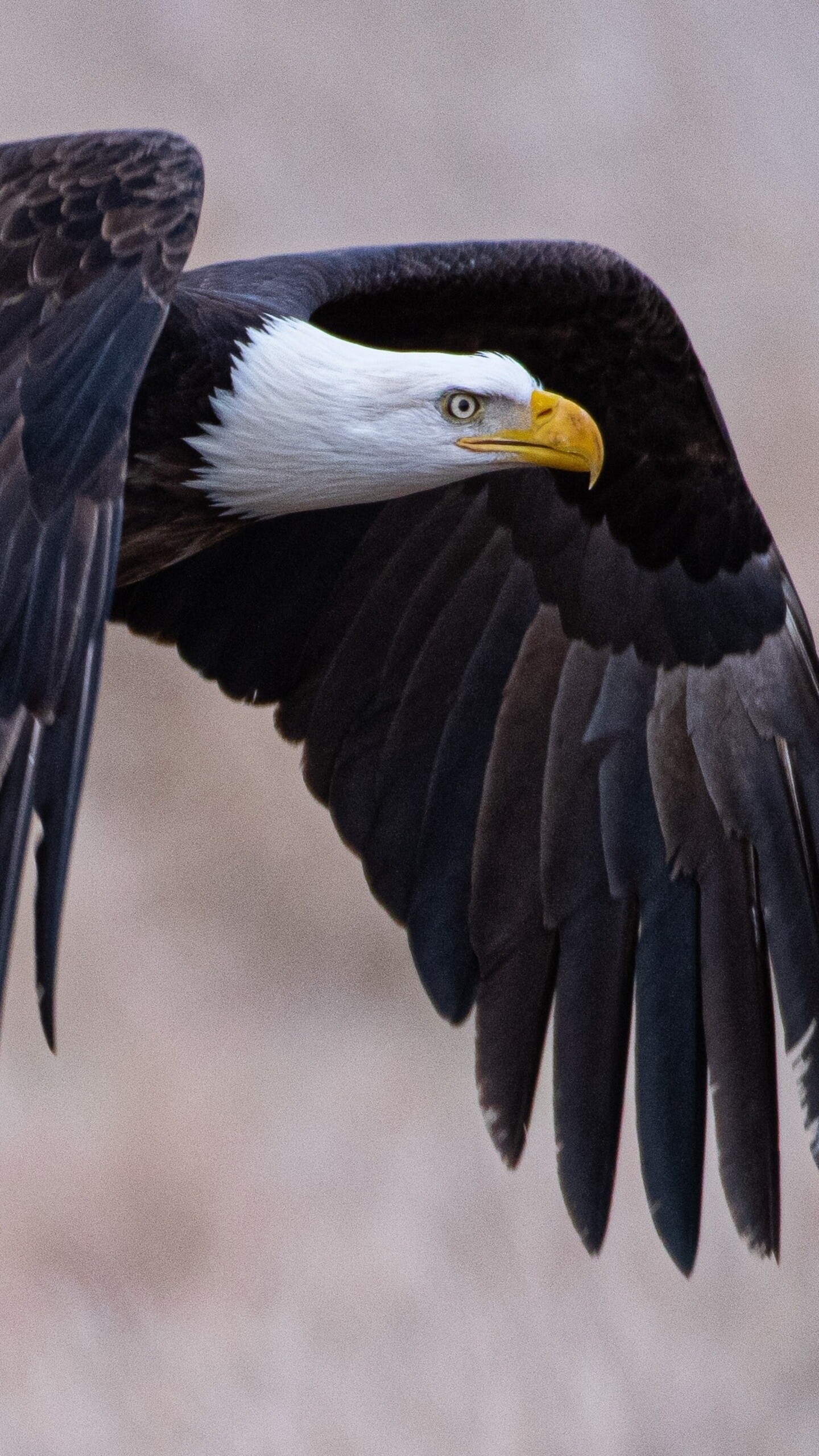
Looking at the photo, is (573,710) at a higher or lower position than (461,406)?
lower

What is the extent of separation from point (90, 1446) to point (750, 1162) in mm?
2195

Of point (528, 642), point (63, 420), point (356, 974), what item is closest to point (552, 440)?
point (528, 642)

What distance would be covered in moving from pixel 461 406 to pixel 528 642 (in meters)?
0.76

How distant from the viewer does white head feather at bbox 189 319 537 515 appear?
3.18m

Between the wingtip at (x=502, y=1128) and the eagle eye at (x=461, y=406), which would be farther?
the wingtip at (x=502, y=1128)

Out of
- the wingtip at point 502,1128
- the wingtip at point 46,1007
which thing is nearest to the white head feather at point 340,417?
the wingtip at point 502,1128

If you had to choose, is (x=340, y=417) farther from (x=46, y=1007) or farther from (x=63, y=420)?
(x=46, y=1007)

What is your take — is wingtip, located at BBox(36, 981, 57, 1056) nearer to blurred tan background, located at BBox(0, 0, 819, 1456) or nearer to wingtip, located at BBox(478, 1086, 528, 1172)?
wingtip, located at BBox(478, 1086, 528, 1172)

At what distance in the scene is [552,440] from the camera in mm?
3215

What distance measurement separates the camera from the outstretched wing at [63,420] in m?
2.17

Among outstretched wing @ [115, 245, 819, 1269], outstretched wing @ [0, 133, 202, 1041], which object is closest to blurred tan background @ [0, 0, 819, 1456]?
outstretched wing @ [115, 245, 819, 1269]

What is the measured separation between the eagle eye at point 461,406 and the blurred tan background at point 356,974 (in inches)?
94.6

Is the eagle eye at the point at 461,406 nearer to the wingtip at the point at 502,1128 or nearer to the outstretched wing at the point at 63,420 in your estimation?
the outstretched wing at the point at 63,420

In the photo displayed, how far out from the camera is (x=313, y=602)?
3.81 metres
